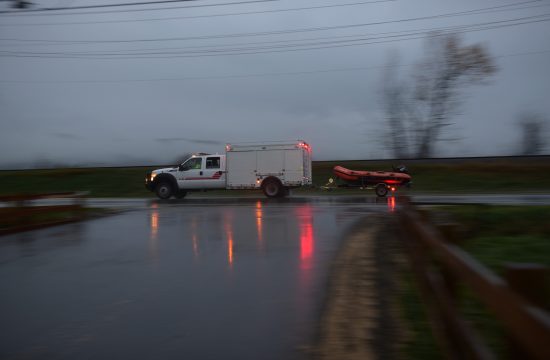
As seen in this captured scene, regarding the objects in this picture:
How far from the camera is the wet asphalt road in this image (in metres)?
4.66

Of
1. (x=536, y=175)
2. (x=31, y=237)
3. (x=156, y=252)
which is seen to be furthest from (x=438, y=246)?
(x=536, y=175)

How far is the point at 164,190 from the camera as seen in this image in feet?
84.0

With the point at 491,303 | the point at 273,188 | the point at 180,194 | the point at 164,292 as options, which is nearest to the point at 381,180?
the point at 273,188

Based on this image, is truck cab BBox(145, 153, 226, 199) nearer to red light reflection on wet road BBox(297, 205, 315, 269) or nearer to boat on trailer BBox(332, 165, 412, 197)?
boat on trailer BBox(332, 165, 412, 197)

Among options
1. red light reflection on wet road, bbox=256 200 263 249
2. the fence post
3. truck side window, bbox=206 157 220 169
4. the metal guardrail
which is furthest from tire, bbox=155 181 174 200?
the fence post

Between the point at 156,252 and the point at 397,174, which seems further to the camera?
the point at 397,174

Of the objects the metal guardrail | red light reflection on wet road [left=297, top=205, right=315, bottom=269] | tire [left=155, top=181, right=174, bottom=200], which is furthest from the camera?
tire [left=155, top=181, right=174, bottom=200]

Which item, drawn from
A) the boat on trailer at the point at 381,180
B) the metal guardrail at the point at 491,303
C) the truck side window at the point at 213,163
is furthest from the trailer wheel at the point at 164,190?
the metal guardrail at the point at 491,303

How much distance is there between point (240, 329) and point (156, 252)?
491 centimetres

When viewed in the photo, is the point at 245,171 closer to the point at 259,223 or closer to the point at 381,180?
the point at 381,180

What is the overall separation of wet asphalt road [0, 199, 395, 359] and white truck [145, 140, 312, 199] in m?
11.9

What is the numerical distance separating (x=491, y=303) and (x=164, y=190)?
79.4ft

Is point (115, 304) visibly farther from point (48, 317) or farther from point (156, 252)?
point (156, 252)

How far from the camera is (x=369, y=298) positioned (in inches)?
239
